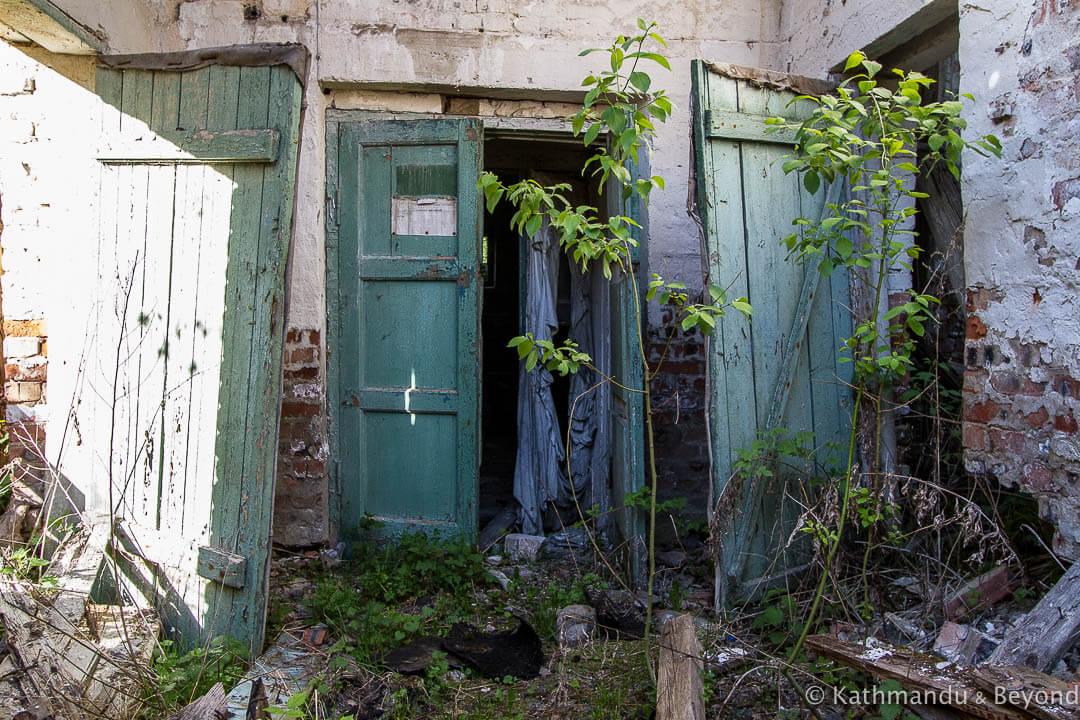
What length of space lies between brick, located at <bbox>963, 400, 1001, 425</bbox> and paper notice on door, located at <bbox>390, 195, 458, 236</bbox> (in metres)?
2.58

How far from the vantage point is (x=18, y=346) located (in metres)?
3.44

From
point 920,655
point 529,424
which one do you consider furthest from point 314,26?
point 920,655

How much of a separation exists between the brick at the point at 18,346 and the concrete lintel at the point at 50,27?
1.30 metres

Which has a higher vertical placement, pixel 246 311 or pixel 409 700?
pixel 246 311

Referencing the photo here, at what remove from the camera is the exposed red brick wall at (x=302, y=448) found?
3941 millimetres

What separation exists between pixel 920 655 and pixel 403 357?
2.77 metres

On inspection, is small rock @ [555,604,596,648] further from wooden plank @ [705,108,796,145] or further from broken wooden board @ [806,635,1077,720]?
wooden plank @ [705,108,796,145]

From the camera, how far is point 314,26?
3.96 meters

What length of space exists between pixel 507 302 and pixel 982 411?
5.84 metres

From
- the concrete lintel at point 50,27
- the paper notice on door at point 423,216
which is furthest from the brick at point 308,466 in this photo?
the concrete lintel at point 50,27

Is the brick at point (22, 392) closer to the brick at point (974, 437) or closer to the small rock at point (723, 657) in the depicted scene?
the small rock at point (723, 657)

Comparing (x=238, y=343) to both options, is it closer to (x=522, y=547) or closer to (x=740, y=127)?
(x=522, y=547)

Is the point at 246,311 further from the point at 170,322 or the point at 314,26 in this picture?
the point at 314,26

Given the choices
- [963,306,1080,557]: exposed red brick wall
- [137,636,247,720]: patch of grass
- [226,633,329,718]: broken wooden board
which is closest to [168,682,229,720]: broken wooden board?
[226,633,329,718]: broken wooden board
